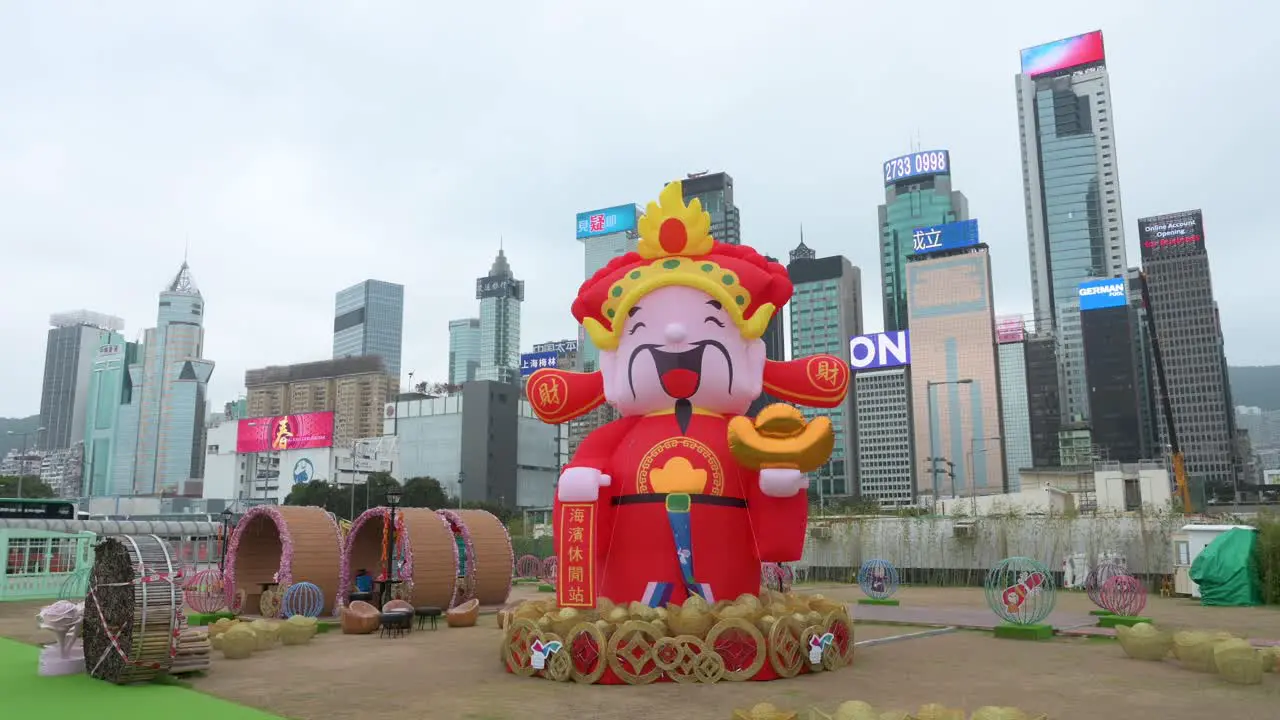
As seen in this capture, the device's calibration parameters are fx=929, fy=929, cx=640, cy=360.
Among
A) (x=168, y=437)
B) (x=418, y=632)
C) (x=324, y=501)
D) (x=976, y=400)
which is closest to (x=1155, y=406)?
(x=976, y=400)

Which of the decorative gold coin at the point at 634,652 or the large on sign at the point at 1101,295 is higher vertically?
the large on sign at the point at 1101,295

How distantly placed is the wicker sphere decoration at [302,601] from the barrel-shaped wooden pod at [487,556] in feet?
12.5

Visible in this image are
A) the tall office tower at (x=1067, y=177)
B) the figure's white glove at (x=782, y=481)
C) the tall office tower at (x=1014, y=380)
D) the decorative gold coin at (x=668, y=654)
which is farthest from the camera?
the tall office tower at (x=1014, y=380)

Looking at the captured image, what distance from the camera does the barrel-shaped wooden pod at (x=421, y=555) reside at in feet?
67.8

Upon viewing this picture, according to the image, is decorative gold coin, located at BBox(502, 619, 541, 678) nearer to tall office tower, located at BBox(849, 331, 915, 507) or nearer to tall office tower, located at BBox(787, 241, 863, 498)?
tall office tower, located at BBox(849, 331, 915, 507)

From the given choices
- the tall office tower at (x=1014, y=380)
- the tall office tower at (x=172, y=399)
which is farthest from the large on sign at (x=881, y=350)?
the tall office tower at (x=172, y=399)

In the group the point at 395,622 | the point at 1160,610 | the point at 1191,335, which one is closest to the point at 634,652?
the point at 395,622

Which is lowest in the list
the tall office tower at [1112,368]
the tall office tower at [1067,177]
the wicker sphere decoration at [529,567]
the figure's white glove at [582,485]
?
the wicker sphere decoration at [529,567]

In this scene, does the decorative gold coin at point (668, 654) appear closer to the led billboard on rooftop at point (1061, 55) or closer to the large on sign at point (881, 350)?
the large on sign at point (881, 350)

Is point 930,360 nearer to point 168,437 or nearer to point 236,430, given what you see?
point 236,430

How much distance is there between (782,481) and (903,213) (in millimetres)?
187857

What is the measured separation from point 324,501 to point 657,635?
7071 centimetres

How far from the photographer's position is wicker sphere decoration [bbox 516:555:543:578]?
39.2 meters

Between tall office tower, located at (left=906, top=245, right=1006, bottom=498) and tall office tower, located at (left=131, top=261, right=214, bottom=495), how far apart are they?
→ 134 m
